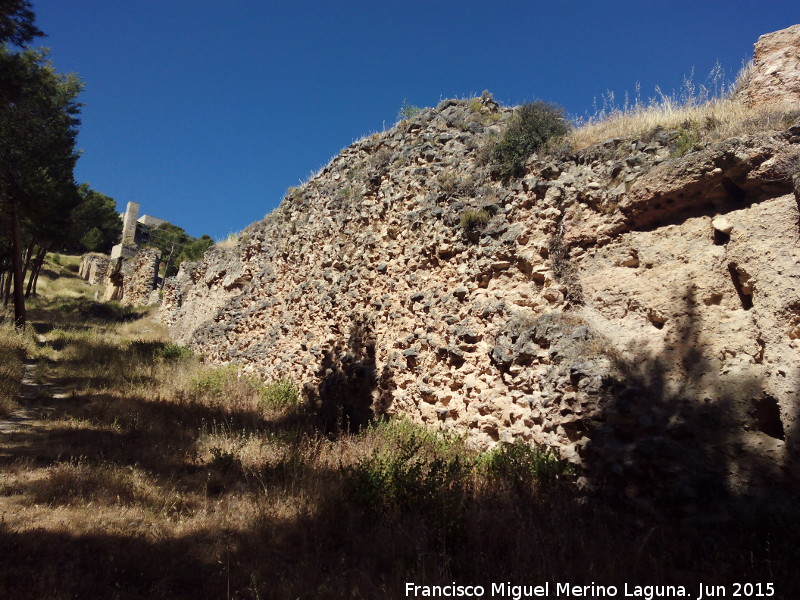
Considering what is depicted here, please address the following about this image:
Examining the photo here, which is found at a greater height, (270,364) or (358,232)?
(358,232)

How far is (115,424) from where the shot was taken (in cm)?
745

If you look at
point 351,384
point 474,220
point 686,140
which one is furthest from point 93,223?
point 686,140

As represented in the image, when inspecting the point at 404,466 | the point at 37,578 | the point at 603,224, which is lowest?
the point at 37,578

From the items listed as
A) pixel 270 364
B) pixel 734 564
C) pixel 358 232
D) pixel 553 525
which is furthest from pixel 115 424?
pixel 734 564

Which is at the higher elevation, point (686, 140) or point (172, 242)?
point (172, 242)

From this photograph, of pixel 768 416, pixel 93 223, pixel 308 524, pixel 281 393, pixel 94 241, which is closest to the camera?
pixel 768 416

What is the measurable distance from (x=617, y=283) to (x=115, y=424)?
758 centimetres

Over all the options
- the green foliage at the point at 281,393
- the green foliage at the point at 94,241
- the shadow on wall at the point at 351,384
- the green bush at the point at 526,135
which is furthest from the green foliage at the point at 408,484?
the green foliage at the point at 94,241

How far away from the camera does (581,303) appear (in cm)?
598

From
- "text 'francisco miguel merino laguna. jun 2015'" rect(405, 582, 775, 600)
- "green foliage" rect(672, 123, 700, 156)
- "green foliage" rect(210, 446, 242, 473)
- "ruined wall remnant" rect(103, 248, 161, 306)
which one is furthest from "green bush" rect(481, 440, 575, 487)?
"ruined wall remnant" rect(103, 248, 161, 306)

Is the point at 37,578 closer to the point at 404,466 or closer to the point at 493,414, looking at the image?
the point at 404,466

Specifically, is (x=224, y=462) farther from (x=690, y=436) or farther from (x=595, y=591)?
(x=690, y=436)

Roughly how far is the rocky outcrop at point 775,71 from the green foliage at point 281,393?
884cm

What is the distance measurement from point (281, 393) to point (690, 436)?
7.54m
